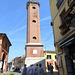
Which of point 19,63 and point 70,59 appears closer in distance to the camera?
point 70,59

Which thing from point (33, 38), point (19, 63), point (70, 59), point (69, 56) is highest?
point (33, 38)

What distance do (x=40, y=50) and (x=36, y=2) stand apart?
41.7 feet

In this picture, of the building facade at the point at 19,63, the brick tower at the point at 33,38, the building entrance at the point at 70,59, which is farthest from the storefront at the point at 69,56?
the building facade at the point at 19,63

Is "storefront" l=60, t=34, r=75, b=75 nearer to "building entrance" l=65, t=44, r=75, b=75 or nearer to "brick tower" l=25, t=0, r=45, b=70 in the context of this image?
"building entrance" l=65, t=44, r=75, b=75

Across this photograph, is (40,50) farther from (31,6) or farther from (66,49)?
(31,6)

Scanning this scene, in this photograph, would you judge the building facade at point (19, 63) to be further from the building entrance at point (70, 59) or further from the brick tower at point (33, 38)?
the building entrance at point (70, 59)

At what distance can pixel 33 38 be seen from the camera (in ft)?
56.7

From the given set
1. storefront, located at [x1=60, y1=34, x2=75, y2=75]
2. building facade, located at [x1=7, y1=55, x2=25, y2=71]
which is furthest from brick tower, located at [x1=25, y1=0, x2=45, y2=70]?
building facade, located at [x1=7, y1=55, x2=25, y2=71]

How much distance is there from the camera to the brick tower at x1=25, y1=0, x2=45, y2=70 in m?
15.1

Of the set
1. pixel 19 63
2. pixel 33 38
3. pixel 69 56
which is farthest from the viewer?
pixel 19 63

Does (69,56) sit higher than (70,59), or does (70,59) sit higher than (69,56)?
(69,56)

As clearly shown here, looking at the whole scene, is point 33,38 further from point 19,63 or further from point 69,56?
point 19,63

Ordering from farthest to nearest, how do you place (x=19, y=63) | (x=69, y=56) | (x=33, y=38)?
(x=19, y=63) < (x=33, y=38) < (x=69, y=56)

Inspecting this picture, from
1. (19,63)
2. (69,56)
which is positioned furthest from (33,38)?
(19,63)
